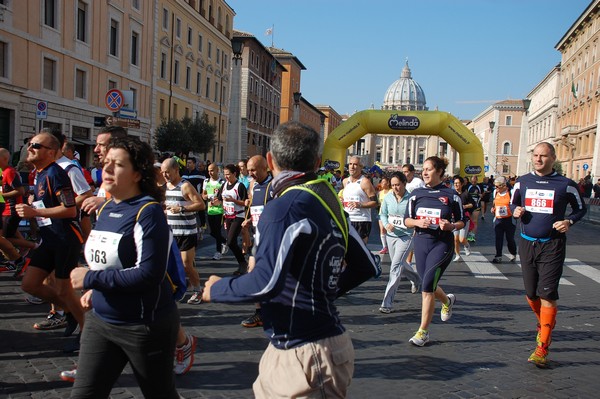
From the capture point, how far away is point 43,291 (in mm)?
4922

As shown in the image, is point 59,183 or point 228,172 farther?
point 228,172

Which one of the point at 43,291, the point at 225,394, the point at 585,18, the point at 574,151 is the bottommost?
the point at 225,394

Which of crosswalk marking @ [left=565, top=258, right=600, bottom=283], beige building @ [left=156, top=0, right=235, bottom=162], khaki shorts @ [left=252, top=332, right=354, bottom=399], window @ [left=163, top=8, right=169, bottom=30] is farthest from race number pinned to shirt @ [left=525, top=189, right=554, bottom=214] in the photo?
window @ [left=163, top=8, right=169, bottom=30]

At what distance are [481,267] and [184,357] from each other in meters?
8.18

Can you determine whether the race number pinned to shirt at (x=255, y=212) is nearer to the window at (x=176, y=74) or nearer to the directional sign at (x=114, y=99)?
the directional sign at (x=114, y=99)

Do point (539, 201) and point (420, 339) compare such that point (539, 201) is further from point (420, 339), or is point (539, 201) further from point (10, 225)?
point (10, 225)

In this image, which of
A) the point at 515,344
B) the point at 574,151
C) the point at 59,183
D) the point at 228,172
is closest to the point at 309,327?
the point at 59,183

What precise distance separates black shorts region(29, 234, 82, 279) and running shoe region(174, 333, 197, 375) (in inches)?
49.0

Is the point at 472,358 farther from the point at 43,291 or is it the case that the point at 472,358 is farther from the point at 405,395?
the point at 43,291

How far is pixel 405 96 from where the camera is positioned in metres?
191

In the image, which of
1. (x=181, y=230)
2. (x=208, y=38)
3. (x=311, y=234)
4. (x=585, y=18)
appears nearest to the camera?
(x=311, y=234)

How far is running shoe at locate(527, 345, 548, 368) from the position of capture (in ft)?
A: 17.2

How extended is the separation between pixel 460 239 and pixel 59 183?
31.3ft

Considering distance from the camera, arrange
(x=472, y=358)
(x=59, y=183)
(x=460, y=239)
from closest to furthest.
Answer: (x=59, y=183) → (x=472, y=358) → (x=460, y=239)
